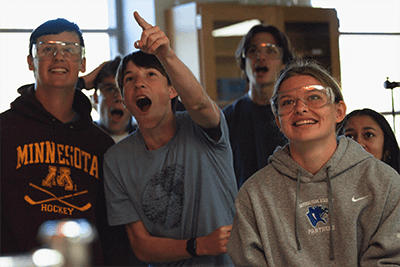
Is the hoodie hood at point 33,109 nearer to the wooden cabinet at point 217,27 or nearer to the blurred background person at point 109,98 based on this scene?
the blurred background person at point 109,98

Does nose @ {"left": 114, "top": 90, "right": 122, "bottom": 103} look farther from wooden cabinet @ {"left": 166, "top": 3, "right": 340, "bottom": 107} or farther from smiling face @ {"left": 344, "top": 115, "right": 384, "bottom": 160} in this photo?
wooden cabinet @ {"left": 166, "top": 3, "right": 340, "bottom": 107}

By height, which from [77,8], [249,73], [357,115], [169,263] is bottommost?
[169,263]

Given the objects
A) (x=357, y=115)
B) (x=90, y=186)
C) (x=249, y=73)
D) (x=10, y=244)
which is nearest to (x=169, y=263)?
(x=90, y=186)

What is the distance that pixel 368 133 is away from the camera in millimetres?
2061

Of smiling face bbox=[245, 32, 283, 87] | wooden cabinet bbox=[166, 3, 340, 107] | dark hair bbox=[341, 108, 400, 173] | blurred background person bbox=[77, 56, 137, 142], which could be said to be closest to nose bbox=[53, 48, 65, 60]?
blurred background person bbox=[77, 56, 137, 142]

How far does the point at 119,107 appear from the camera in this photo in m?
2.73

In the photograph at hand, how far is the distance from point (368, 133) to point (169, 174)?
2.91 feet

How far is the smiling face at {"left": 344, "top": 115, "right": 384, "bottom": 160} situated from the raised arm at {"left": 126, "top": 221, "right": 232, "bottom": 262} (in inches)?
31.0

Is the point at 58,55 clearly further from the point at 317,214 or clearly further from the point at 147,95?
the point at 317,214

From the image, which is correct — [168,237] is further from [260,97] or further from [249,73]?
[249,73]

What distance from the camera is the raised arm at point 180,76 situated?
5.00 feet

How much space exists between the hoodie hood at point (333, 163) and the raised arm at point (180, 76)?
30 cm

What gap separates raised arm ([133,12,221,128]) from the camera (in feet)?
5.00

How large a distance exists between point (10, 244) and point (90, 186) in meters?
0.38
